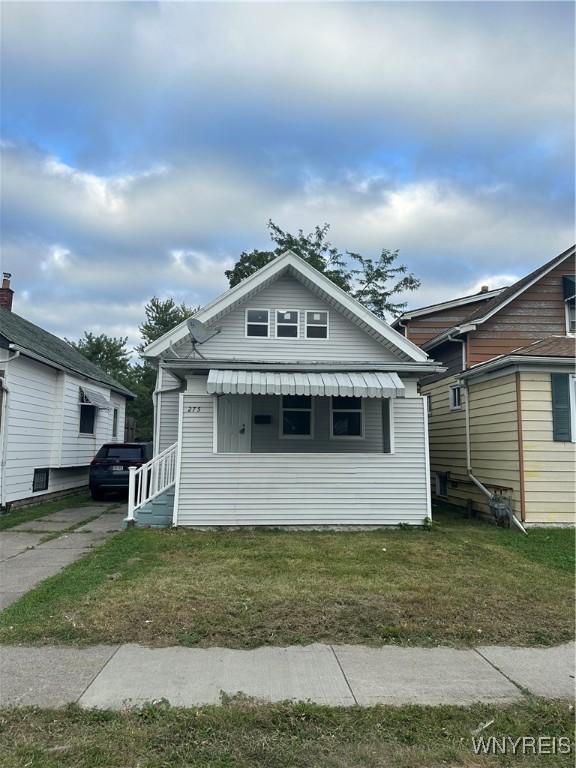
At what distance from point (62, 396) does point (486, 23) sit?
44.0 ft

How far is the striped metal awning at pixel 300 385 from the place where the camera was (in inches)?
372

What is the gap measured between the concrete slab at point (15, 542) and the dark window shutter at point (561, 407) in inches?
410

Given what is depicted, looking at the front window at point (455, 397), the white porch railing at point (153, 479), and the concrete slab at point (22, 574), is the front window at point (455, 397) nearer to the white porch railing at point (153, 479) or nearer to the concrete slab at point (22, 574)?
the white porch railing at point (153, 479)

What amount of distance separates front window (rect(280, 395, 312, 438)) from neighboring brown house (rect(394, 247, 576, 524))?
162 inches

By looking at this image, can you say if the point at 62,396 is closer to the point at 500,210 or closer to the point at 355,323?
the point at 355,323

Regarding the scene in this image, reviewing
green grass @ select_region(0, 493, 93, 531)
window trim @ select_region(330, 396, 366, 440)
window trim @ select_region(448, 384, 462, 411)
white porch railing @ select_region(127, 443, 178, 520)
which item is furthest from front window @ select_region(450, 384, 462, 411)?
green grass @ select_region(0, 493, 93, 531)

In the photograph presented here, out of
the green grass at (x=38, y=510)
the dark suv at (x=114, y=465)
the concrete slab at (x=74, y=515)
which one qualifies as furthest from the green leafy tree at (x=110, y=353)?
the concrete slab at (x=74, y=515)

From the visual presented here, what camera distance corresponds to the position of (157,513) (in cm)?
982

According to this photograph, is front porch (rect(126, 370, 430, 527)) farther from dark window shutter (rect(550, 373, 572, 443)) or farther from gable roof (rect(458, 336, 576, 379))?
dark window shutter (rect(550, 373, 572, 443))

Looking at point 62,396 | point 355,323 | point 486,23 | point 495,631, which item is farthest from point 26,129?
point 495,631

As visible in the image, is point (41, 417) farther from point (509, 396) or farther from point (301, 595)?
point (509, 396)

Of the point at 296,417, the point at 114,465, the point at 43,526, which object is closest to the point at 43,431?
the point at 114,465

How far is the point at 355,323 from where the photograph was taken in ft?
39.3

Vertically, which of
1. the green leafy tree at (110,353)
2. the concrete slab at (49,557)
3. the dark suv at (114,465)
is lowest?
the concrete slab at (49,557)
